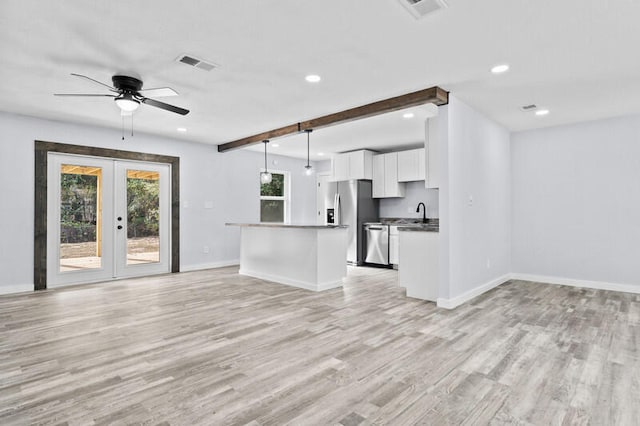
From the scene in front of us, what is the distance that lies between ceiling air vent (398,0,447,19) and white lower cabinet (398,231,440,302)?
2552 millimetres

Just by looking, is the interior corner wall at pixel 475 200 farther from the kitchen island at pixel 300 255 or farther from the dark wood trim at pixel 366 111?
the kitchen island at pixel 300 255

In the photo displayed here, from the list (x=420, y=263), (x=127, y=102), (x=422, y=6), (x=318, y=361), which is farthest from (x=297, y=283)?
(x=422, y=6)

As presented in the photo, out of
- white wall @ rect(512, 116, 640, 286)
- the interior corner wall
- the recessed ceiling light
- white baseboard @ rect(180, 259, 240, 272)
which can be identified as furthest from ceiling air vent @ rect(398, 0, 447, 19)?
white baseboard @ rect(180, 259, 240, 272)

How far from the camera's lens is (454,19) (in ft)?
8.04

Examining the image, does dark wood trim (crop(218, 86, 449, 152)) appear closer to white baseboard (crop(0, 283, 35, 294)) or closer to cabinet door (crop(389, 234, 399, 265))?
cabinet door (crop(389, 234, 399, 265))

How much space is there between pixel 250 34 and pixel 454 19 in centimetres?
153

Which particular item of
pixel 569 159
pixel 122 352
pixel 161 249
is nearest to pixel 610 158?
pixel 569 159

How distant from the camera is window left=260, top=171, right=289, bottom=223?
8.20m

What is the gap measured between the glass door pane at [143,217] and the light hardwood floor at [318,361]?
1721mm

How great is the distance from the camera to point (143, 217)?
6.07 meters

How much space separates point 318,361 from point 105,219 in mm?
4771

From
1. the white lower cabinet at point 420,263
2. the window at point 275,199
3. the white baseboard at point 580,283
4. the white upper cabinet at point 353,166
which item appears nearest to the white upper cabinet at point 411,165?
the white upper cabinet at point 353,166

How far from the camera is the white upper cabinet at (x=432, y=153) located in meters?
4.28

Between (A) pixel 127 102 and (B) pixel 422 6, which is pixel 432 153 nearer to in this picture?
(B) pixel 422 6
